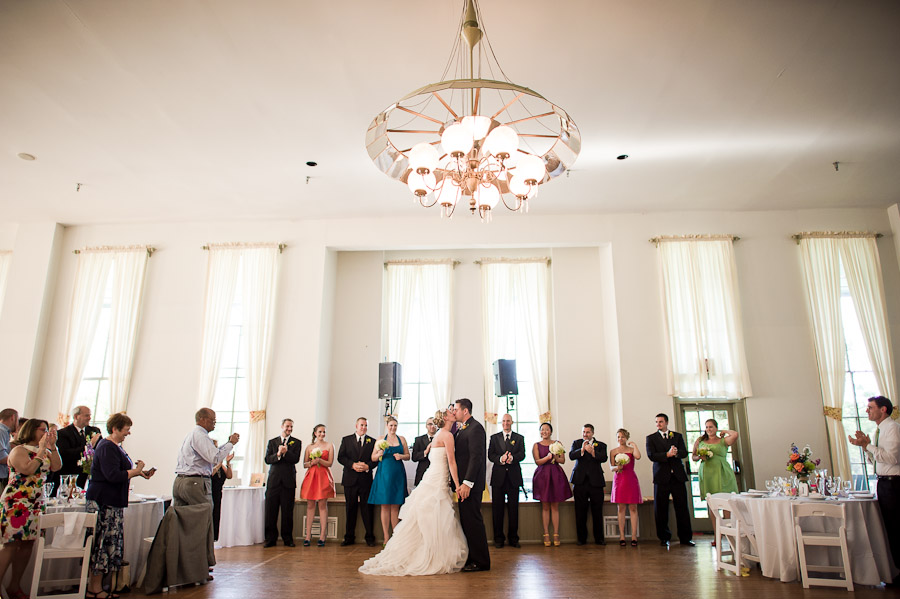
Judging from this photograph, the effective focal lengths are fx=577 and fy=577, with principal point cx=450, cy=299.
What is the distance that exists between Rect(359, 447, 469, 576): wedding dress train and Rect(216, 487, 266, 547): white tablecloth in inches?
109

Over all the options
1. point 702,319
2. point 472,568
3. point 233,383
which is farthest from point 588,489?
point 233,383

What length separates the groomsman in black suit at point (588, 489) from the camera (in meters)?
7.95

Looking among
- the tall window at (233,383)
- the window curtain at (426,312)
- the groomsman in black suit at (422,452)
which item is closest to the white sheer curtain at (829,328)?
the window curtain at (426,312)

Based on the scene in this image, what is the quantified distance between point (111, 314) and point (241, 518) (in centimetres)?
455

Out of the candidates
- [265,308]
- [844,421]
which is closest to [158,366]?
[265,308]

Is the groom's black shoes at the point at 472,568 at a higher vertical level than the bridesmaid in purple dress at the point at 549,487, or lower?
lower

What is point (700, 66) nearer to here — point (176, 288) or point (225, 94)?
point (225, 94)

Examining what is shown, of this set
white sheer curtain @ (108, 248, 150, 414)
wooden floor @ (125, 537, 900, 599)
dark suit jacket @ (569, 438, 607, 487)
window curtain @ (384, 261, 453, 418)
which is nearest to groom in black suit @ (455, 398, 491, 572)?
wooden floor @ (125, 537, 900, 599)

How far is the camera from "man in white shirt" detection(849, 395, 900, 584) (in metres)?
5.43

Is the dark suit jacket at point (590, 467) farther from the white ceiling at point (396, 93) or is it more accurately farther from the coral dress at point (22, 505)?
the coral dress at point (22, 505)

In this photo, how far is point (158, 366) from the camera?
975 centimetres

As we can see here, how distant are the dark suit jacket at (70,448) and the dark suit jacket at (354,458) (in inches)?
121

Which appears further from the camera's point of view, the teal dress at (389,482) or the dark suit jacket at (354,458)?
the dark suit jacket at (354,458)

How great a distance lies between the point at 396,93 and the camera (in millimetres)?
6445
